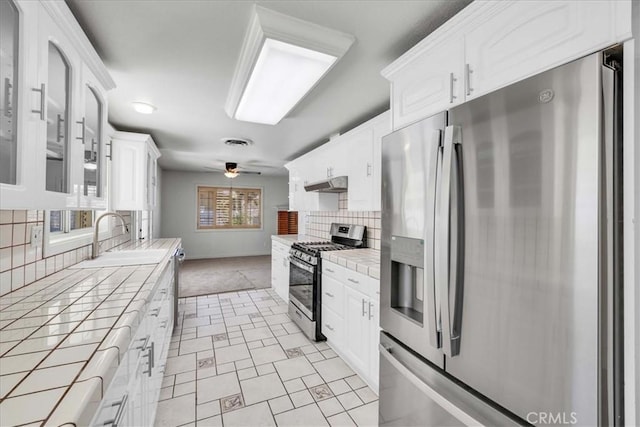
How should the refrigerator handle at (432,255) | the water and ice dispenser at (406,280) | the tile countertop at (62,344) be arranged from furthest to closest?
the water and ice dispenser at (406,280) < the refrigerator handle at (432,255) < the tile countertop at (62,344)

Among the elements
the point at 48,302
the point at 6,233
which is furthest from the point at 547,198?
the point at 6,233

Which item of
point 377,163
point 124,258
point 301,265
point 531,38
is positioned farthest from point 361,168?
point 124,258

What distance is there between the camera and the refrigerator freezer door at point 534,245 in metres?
0.77

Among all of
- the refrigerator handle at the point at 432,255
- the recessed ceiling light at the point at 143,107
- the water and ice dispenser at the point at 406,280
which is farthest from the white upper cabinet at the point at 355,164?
the recessed ceiling light at the point at 143,107

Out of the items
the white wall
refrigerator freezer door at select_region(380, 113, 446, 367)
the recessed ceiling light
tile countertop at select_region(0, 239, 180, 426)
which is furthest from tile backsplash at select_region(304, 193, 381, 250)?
the white wall

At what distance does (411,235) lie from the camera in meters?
1.34

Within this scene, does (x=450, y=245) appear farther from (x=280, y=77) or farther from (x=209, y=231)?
(x=209, y=231)

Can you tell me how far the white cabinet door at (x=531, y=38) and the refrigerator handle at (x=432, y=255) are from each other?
0.97 ft

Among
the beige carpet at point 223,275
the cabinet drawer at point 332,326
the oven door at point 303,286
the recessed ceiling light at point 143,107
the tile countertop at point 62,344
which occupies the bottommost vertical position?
the beige carpet at point 223,275

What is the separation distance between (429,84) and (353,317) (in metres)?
1.78

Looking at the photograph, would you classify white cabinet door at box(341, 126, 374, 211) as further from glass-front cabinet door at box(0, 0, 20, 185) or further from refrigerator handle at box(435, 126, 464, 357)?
glass-front cabinet door at box(0, 0, 20, 185)

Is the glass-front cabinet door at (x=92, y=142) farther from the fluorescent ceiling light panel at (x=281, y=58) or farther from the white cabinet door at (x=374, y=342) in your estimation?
the white cabinet door at (x=374, y=342)

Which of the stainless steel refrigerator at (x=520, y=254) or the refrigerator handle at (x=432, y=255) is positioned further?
the refrigerator handle at (x=432, y=255)

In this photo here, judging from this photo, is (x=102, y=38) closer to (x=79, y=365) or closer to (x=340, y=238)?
(x=79, y=365)
